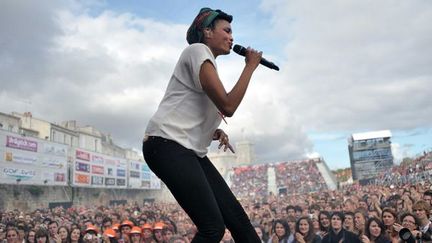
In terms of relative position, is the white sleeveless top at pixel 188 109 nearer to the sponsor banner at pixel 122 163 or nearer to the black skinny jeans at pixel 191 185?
the black skinny jeans at pixel 191 185

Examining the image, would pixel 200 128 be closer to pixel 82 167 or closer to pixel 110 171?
pixel 82 167

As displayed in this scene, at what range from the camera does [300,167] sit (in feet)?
165

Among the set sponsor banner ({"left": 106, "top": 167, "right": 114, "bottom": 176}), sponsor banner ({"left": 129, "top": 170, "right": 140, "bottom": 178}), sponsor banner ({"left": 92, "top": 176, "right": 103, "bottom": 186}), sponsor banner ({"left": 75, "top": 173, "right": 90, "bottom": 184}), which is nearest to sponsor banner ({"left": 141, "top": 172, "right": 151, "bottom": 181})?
sponsor banner ({"left": 129, "top": 170, "right": 140, "bottom": 178})

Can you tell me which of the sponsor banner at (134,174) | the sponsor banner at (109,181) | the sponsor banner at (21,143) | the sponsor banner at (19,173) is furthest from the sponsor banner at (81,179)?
the sponsor banner at (134,174)

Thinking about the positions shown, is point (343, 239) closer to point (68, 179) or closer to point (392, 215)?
point (392, 215)

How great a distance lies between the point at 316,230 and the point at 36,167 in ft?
89.5

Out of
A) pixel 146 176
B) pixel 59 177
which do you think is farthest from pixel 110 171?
pixel 146 176

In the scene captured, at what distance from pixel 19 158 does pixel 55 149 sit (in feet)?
14.8

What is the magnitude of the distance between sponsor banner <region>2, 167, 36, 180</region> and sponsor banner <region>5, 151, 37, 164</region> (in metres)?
0.62

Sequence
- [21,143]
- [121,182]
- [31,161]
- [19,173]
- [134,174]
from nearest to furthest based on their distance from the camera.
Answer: [19,173] < [21,143] < [31,161] < [121,182] < [134,174]

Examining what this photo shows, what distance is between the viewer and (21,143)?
29.2 m

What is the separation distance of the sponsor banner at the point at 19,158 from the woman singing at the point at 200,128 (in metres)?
29.3

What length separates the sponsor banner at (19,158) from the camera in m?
27.8

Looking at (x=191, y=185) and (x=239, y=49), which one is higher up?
(x=239, y=49)
